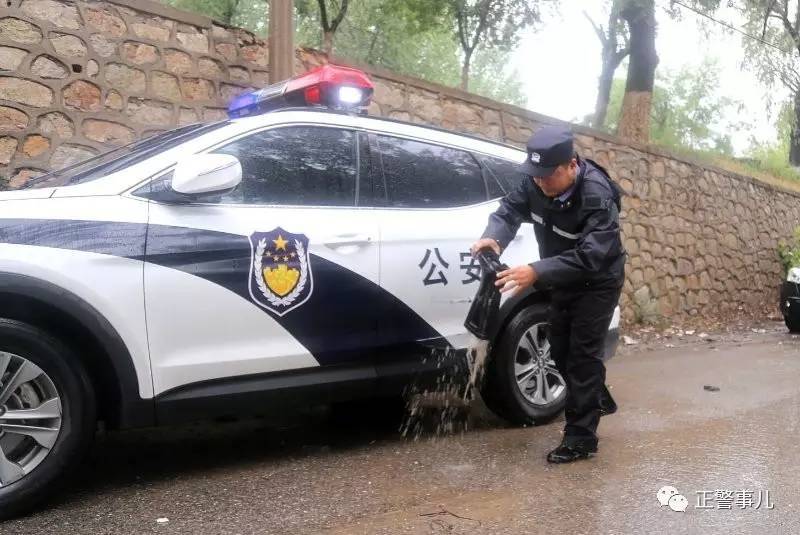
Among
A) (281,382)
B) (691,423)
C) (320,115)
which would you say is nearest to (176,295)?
(281,382)

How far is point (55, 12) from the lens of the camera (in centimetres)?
540

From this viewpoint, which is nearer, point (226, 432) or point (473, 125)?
point (226, 432)

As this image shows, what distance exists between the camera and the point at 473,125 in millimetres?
8320

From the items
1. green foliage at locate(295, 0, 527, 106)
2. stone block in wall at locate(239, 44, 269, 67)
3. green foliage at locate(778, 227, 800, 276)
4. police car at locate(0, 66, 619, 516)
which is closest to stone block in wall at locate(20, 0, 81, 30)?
stone block in wall at locate(239, 44, 269, 67)

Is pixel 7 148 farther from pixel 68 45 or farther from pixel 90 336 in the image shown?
pixel 90 336

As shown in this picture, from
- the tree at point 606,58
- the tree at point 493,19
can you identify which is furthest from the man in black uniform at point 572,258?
the tree at point 606,58

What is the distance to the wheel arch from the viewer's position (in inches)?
117

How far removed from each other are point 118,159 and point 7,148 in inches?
79.5

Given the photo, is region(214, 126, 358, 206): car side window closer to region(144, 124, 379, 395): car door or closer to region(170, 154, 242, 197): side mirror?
region(144, 124, 379, 395): car door

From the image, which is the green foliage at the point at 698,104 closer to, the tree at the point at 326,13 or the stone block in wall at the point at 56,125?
the tree at the point at 326,13

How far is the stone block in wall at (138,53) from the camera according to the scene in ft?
18.9

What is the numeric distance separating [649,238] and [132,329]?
8449 millimetres

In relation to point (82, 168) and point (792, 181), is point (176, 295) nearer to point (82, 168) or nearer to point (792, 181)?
point (82, 168)

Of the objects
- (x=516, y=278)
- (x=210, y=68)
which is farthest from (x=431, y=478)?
(x=210, y=68)
